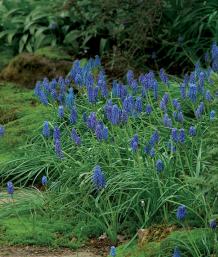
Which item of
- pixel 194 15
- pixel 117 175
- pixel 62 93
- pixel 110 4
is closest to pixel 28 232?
pixel 117 175

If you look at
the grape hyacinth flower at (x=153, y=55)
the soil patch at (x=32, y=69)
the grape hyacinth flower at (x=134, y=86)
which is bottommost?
the soil patch at (x=32, y=69)

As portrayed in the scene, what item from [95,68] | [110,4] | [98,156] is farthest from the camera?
[110,4]

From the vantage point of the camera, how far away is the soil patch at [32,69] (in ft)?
34.8

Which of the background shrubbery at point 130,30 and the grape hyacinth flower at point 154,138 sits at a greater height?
the grape hyacinth flower at point 154,138

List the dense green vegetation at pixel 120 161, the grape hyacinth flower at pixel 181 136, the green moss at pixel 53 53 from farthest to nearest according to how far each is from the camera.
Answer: the green moss at pixel 53 53
the grape hyacinth flower at pixel 181 136
the dense green vegetation at pixel 120 161

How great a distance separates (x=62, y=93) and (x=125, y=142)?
1.41m

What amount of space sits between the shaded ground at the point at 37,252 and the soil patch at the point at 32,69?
5.08 m

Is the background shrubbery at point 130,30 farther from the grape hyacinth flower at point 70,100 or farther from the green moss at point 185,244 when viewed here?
the green moss at point 185,244

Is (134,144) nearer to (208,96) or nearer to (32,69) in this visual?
(208,96)

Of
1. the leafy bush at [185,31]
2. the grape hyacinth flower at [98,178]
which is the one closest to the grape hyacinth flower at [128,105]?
the grape hyacinth flower at [98,178]

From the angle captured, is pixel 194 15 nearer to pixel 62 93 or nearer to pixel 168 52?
pixel 168 52

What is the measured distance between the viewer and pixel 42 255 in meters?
5.50

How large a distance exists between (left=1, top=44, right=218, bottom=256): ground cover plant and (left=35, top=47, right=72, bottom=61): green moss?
363 centimetres

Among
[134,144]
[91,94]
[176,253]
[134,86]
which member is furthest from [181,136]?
[134,86]
